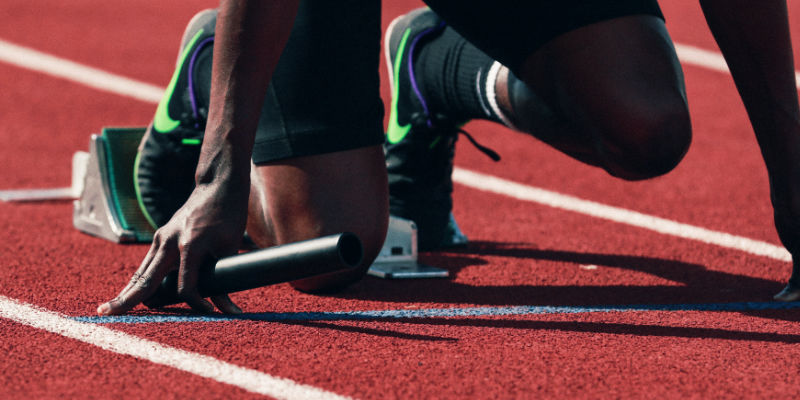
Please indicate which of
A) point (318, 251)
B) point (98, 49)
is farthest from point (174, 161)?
point (98, 49)

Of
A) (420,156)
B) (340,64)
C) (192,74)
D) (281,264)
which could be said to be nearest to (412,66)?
(420,156)

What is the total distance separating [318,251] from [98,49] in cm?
545

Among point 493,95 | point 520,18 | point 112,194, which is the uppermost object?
point 520,18

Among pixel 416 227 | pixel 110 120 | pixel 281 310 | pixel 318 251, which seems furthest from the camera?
pixel 110 120

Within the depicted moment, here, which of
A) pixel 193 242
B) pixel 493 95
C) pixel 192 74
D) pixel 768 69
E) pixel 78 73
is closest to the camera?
pixel 193 242

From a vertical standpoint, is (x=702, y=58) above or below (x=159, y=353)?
below

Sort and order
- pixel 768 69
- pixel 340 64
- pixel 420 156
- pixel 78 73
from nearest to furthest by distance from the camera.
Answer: pixel 768 69 < pixel 340 64 < pixel 420 156 < pixel 78 73

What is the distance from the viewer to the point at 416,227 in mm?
3312

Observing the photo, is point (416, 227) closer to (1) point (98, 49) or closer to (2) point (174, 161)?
(2) point (174, 161)

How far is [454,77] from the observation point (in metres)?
3.29

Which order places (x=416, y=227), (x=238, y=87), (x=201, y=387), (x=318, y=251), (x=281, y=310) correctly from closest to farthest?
(x=201, y=387) < (x=318, y=251) < (x=238, y=87) < (x=281, y=310) < (x=416, y=227)

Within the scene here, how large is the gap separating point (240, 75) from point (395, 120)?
996mm

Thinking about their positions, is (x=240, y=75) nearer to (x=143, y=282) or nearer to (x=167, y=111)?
(x=143, y=282)

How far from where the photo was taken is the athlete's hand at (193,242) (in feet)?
7.97
